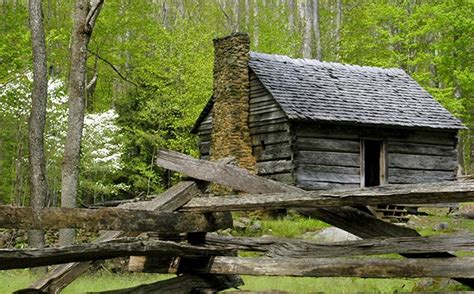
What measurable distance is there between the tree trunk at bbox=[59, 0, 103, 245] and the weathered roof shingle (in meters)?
7.22

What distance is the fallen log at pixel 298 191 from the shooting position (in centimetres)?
591

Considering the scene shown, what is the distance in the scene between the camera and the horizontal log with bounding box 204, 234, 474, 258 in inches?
211

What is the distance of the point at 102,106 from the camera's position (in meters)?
35.2

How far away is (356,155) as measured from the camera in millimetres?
20438

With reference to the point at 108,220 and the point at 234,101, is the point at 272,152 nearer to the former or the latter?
the point at 234,101

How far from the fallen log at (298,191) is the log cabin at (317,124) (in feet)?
41.1

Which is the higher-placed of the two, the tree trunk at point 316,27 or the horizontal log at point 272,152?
the tree trunk at point 316,27

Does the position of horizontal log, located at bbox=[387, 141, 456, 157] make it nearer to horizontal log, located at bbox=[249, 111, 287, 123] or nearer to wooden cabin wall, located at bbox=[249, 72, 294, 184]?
wooden cabin wall, located at bbox=[249, 72, 294, 184]

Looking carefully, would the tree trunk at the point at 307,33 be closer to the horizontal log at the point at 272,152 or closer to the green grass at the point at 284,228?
the horizontal log at the point at 272,152

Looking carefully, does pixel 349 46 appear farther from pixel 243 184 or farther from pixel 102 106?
pixel 243 184

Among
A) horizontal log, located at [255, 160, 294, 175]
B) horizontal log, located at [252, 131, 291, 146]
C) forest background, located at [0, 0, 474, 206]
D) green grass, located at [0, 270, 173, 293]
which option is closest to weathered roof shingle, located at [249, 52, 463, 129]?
horizontal log, located at [252, 131, 291, 146]

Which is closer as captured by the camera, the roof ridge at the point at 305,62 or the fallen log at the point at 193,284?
Result: the fallen log at the point at 193,284

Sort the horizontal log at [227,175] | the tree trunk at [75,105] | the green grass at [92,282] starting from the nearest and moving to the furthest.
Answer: the horizontal log at [227,175], the green grass at [92,282], the tree trunk at [75,105]

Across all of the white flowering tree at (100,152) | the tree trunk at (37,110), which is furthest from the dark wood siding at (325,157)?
the white flowering tree at (100,152)
